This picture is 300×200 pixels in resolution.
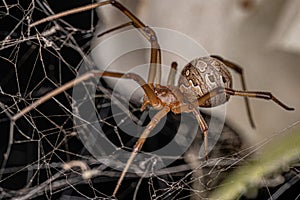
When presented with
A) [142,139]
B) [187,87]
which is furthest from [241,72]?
[142,139]

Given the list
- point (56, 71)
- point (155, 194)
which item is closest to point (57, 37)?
point (56, 71)

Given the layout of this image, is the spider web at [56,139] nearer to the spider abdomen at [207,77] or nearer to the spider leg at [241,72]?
the spider abdomen at [207,77]

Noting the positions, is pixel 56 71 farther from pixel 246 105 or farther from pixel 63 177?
pixel 246 105

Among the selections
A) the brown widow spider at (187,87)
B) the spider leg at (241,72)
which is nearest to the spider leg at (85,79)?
the brown widow spider at (187,87)

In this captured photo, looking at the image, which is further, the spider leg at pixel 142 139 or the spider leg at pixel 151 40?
the spider leg at pixel 151 40

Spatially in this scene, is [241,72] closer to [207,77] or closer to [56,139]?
[207,77]

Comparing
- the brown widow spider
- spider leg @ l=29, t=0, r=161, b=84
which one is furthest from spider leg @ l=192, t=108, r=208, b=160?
spider leg @ l=29, t=0, r=161, b=84
